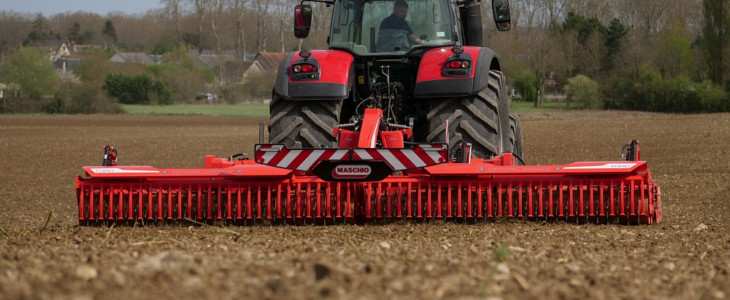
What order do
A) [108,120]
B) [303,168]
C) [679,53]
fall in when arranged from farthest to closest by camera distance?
[679,53], [108,120], [303,168]

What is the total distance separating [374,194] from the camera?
6566mm

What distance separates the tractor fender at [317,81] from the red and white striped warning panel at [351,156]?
0.87 metres

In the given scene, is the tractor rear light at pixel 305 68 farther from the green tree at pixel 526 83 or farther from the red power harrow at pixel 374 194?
the green tree at pixel 526 83

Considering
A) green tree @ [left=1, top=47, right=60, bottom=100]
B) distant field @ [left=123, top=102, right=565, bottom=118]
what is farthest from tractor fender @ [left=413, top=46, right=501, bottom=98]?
green tree @ [left=1, top=47, right=60, bottom=100]

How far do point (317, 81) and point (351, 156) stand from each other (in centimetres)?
107

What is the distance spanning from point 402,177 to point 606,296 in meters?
3.19

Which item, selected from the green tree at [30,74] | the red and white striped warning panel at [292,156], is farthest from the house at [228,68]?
the red and white striped warning panel at [292,156]

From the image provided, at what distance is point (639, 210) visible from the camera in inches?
256

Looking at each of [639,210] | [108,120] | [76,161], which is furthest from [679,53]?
[639,210]

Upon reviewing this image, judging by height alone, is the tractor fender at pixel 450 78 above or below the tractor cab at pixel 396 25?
below

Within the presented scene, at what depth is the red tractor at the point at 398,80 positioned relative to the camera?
23.0 ft

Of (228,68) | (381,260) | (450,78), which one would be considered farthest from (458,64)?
(228,68)

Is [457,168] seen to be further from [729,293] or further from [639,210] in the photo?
[729,293]

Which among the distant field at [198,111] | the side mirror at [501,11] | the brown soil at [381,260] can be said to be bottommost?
the distant field at [198,111]
